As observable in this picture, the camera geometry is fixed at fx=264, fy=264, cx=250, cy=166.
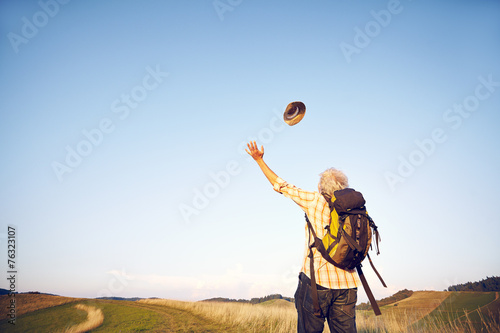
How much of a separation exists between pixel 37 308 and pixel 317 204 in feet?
46.6

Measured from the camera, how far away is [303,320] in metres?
3.17

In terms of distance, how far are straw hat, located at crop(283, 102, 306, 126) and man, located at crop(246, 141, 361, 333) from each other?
1883 millimetres

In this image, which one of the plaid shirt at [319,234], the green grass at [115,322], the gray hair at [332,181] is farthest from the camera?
the green grass at [115,322]

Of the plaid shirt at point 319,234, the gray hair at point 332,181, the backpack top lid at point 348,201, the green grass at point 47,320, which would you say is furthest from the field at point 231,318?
the backpack top lid at point 348,201

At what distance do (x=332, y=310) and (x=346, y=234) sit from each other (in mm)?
946

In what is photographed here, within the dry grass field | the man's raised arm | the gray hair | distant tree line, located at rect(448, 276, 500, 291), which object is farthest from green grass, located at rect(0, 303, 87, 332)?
distant tree line, located at rect(448, 276, 500, 291)

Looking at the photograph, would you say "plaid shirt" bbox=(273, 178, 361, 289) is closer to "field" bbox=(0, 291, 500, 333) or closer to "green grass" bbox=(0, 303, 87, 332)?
"field" bbox=(0, 291, 500, 333)

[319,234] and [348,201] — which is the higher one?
[348,201]

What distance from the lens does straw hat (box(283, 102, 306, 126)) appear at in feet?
16.3

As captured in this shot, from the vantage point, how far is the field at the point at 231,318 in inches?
258

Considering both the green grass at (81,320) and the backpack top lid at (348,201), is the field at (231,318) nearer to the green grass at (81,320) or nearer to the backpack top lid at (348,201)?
the green grass at (81,320)

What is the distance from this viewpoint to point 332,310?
3102mm

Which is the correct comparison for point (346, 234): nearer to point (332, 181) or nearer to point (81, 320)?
point (332, 181)

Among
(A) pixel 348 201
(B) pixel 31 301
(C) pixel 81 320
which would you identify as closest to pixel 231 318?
(C) pixel 81 320
